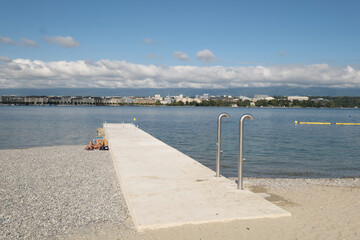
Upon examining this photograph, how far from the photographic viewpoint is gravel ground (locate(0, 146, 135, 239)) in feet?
19.3

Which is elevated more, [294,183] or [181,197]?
[181,197]

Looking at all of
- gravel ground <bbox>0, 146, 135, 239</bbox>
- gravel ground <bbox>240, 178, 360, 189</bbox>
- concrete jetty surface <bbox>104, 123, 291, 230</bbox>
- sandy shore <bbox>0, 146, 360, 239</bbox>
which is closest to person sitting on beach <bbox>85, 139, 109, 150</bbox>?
gravel ground <bbox>0, 146, 135, 239</bbox>

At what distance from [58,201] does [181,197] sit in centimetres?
302

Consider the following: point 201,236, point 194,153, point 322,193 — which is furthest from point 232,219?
point 194,153

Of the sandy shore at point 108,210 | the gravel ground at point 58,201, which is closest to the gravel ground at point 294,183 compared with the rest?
the sandy shore at point 108,210

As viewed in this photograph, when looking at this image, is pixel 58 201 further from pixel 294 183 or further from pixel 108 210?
pixel 294 183

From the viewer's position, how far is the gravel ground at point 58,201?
589 cm

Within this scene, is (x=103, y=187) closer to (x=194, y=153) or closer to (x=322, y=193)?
(x=322, y=193)

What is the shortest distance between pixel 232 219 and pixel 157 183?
103 inches

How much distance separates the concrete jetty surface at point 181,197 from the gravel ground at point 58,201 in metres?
0.44

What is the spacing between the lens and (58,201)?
7605 mm

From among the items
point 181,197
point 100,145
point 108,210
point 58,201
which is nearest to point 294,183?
point 181,197

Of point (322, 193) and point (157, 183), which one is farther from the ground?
point (157, 183)

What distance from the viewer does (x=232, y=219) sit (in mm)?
5551
